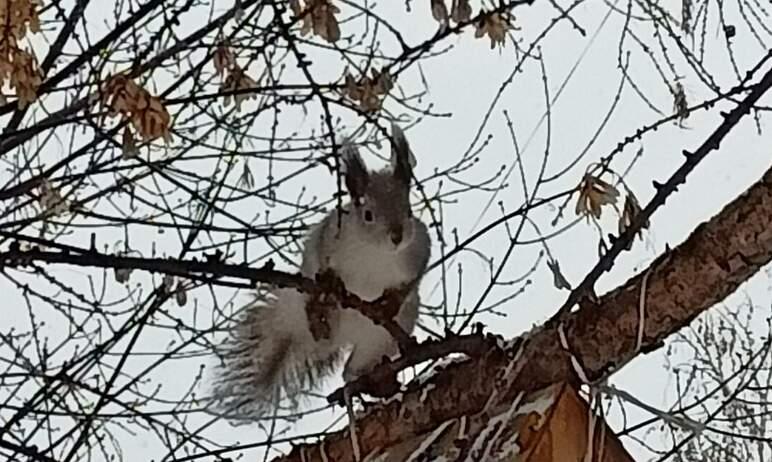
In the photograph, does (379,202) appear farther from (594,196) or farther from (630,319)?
(630,319)

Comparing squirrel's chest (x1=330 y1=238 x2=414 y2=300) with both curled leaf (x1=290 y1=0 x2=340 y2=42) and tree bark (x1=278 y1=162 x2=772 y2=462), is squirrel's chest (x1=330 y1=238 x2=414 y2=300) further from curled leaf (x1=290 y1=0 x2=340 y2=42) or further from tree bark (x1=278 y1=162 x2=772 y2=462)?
tree bark (x1=278 y1=162 x2=772 y2=462)

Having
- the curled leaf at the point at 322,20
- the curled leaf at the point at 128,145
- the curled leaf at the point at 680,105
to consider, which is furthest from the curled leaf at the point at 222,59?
the curled leaf at the point at 680,105

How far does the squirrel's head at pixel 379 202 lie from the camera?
1328 mm

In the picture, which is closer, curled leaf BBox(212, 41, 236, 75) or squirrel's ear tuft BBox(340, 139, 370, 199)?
curled leaf BBox(212, 41, 236, 75)

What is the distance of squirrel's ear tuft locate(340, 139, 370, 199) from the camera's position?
1336 millimetres

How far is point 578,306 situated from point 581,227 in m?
0.93

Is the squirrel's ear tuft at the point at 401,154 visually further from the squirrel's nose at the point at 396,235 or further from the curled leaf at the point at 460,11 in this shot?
the curled leaf at the point at 460,11

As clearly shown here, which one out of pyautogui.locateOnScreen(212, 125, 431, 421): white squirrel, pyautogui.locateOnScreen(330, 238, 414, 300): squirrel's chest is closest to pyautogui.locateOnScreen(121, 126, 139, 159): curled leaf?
pyautogui.locateOnScreen(212, 125, 431, 421): white squirrel

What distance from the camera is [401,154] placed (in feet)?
4.09

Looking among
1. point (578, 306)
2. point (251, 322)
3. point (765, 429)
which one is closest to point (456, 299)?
point (251, 322)

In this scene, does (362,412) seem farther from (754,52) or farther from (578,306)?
(754,52)

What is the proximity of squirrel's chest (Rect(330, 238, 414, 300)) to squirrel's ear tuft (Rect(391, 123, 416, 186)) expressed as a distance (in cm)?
9

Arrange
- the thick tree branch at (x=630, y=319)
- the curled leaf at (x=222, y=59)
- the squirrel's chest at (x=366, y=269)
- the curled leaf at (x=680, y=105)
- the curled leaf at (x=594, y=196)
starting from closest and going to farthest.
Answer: the thick tree branch at (x=630, y=319), the curled leaf at (x=594, y=196), the curled leaf at (x=680, y=105), the curled leaf at (x=222, y=59), the squirrel's chest at (x=366, y=269)

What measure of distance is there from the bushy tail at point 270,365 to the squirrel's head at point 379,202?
14 cm
